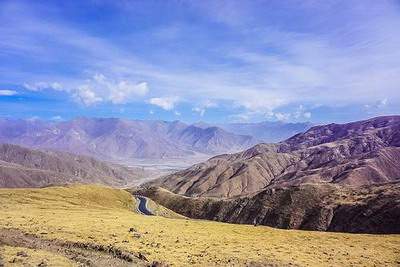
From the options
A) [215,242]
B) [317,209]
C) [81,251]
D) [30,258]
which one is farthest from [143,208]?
[30,258]

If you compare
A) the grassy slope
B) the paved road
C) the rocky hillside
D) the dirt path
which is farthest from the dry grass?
the rocky hillside

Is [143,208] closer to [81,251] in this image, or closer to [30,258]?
[81,251]

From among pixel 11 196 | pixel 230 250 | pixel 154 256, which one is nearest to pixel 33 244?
pixel 154 256

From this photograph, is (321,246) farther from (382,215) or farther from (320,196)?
(320,196)

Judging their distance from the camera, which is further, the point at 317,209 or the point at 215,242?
the point at 317,209

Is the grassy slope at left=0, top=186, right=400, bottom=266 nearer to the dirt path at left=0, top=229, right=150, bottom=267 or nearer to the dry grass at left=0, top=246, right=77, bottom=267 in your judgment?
the dirt path at left=0, top=229, right=150, bottom=267
